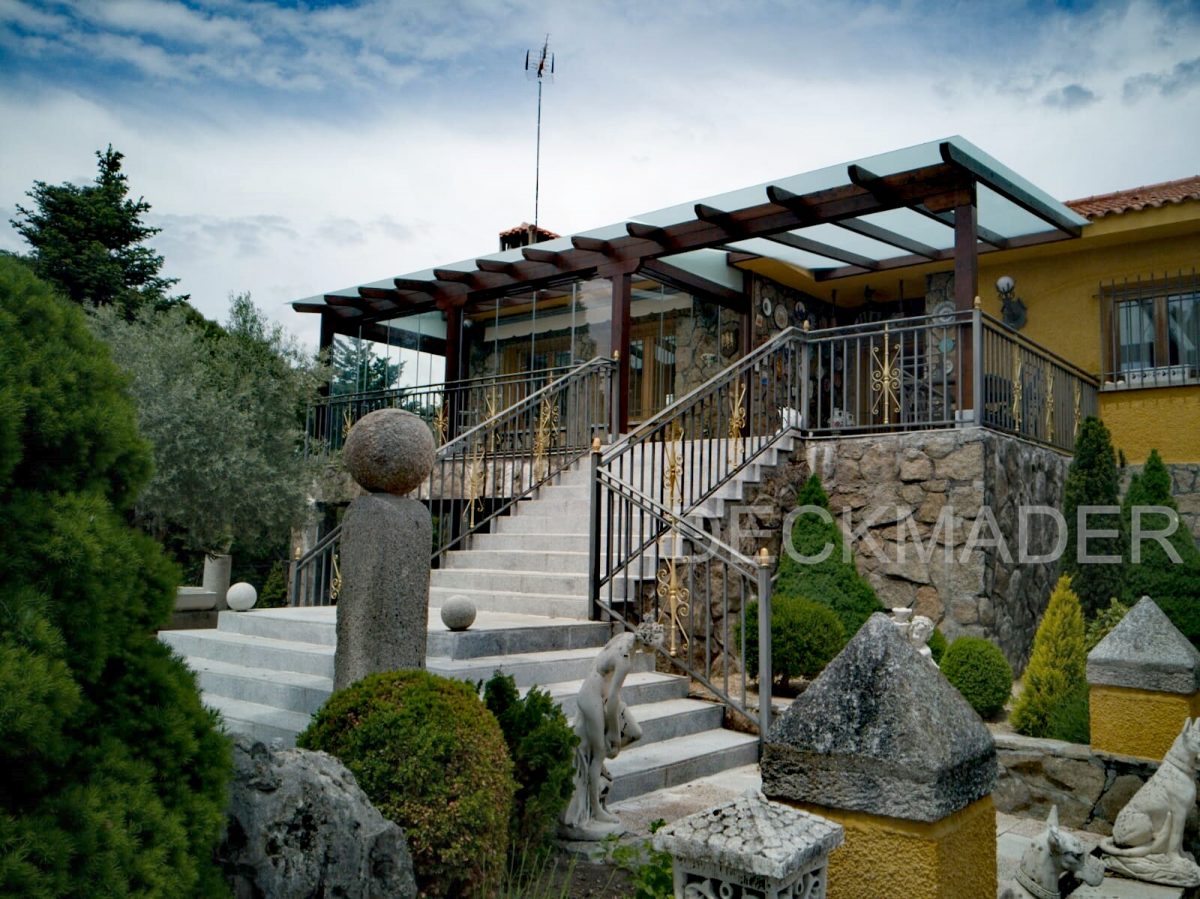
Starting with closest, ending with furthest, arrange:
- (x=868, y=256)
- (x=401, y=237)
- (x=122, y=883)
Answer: (x=122, y=883) → (x=868, y=256) → (x=401, y=237)

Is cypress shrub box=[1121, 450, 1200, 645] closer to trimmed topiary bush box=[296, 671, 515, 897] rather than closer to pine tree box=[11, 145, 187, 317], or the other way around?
trimmed topiary bush box=[296, 671, 515, 897]

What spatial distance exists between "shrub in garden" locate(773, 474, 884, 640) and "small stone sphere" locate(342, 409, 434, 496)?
14.5 ft

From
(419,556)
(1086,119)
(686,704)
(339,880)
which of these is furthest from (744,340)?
(339,880)

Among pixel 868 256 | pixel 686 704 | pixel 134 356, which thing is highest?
pixel 868 256

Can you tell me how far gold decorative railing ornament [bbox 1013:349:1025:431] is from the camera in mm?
9727

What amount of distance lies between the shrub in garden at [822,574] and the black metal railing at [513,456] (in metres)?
2.77

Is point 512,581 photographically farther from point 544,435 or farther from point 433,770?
point 433,770

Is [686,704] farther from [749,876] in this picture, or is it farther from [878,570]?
[749,876]

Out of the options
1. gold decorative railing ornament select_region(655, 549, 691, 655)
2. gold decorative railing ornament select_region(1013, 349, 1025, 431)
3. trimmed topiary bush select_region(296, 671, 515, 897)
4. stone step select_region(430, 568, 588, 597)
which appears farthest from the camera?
gold decorative railing ornament select_region(1013, 349, 1025, 431)

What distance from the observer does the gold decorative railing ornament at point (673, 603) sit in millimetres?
7316

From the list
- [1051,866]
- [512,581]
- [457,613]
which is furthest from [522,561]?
[1051,866]

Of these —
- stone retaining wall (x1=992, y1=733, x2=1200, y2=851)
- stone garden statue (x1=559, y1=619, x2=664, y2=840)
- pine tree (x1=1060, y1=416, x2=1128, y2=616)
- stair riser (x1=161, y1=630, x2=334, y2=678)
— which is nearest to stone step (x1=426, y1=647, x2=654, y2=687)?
stair riser (x1=161, y1=630, x2=334, y2=678)

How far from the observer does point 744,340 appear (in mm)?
14438

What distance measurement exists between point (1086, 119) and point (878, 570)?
768 centimetres
